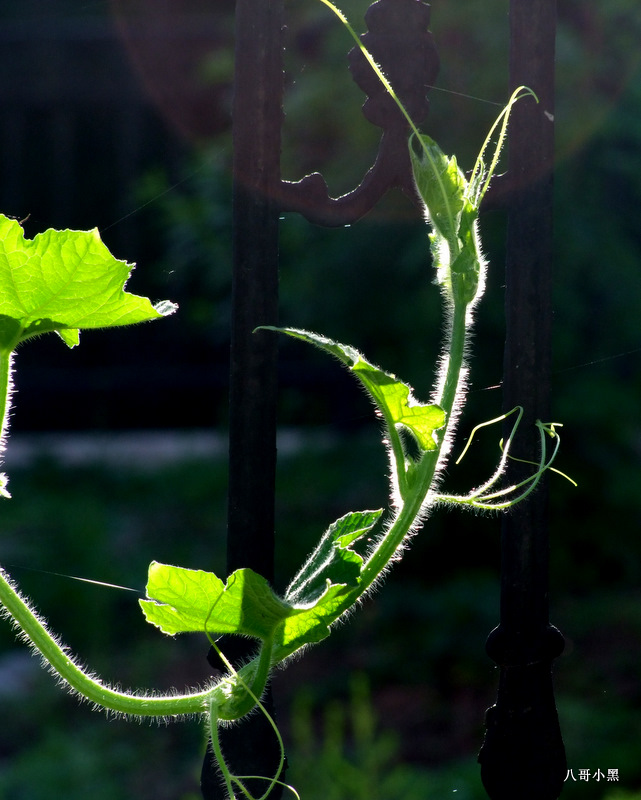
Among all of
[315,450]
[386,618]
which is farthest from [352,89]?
[386,618]

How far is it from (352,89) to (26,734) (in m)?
2.04

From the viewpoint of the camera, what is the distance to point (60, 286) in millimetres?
621

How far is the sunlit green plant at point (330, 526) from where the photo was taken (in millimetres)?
590

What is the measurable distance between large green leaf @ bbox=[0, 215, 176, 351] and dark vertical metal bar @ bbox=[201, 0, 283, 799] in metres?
0.13

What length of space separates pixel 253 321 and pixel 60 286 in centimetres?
19

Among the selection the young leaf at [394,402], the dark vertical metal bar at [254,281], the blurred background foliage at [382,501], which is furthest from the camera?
the blurred background foliage at [382,501]

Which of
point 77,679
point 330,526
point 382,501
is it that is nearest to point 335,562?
point 330,526

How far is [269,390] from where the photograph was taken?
0.77m

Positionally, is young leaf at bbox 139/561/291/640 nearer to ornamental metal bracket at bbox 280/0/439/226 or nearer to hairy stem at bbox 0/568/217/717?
hairy stem at bbox 0/568/217/717

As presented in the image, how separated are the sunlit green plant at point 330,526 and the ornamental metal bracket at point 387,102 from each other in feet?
0.36

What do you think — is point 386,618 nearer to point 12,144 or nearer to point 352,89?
point 352,89

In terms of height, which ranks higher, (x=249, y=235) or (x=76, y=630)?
(x=249, y=235)

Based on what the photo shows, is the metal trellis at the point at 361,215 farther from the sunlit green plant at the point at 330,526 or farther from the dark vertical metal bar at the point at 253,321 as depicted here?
the sunlit green plant at the point at 330,526

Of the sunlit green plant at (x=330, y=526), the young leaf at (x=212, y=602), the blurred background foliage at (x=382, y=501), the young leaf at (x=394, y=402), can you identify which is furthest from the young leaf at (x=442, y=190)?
the blurred background foliage at (x=382, y=501)
